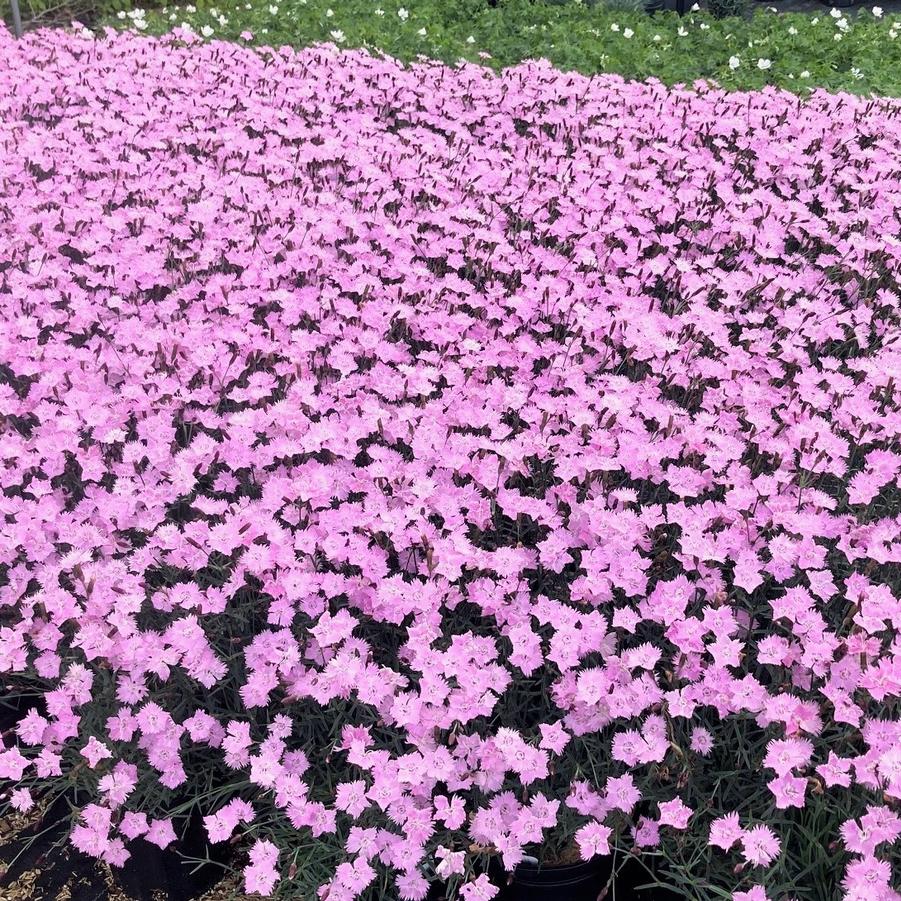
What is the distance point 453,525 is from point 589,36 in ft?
25.2

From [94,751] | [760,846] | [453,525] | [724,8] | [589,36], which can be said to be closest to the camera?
[760,846]

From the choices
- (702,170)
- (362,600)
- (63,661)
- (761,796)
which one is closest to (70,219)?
(63,661)

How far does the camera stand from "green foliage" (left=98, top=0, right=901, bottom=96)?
7.69 meters

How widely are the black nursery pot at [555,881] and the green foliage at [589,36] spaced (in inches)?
258

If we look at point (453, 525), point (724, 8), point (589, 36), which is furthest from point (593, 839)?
point (724, 8)

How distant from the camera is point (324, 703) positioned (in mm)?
2234

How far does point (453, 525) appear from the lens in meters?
2.55

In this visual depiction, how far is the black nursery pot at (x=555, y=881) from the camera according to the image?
2193 millimetres

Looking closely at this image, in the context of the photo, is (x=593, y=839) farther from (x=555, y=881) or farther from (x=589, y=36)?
(x=589, y=36)

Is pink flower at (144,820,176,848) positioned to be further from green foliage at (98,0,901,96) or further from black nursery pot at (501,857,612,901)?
green foliage at (98,0,901,96)

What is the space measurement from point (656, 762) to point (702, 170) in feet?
12.4

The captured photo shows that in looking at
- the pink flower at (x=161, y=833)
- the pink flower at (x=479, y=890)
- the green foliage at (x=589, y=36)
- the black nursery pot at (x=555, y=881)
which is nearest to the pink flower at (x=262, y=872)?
the pink flower at (x=161, y=833)

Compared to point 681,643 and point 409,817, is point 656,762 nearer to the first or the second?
point 681,643

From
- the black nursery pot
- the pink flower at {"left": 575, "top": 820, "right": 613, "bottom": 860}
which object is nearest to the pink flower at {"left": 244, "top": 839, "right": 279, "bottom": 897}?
the black nursery pot
